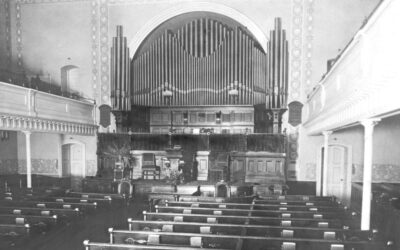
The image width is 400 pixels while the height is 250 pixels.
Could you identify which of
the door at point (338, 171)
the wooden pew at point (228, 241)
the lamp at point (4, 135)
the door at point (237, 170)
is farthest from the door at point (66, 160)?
the door at point (338, 171)

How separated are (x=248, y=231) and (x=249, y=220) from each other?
92 cm

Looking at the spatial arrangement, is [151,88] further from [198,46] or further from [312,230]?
[312,230]

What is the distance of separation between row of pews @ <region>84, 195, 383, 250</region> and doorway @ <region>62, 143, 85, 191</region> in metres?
10.4

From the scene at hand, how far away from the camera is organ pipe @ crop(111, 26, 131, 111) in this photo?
18.1 m

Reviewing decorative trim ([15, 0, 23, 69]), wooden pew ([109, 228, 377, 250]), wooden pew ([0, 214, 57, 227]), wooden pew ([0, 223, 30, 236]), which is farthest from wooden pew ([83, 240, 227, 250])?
decorative trim ([15, 0, 23, 69])

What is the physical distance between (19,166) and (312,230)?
55.3 ft

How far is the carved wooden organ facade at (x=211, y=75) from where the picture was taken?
17250 millimetres

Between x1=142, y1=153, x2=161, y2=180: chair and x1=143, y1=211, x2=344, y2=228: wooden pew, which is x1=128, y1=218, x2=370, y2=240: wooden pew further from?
x1=142, y1=153, x2=161, y2=180: chair

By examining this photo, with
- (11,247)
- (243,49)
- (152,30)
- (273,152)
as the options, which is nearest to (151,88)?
(152,30)

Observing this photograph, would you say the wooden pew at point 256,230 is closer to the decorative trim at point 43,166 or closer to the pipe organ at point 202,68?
the pipe organ at point 202,68

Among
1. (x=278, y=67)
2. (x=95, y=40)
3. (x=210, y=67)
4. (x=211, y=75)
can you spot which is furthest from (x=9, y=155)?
(x=278, y=67)

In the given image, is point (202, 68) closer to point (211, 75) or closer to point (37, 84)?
point (211, 75)

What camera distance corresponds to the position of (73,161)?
63.5 feet

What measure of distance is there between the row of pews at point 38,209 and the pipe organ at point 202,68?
732cm
